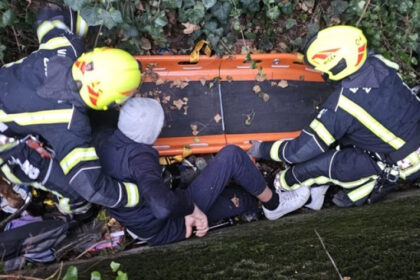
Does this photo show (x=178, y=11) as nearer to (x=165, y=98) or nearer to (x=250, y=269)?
(x=165, y=98)

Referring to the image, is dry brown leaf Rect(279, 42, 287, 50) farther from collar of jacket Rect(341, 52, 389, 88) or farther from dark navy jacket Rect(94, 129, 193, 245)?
dark navy jacket Rect(94, 129, 193, 245)

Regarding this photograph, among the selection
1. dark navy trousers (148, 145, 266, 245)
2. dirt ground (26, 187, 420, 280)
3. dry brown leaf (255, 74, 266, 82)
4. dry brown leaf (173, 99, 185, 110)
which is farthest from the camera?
dry brown leaf (255, 74, 266, 82)

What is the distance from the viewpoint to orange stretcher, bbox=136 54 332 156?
4.21 meters

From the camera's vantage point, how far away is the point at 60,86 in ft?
9.18

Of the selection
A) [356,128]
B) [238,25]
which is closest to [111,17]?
[238,25]

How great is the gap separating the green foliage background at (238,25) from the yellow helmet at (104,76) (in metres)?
0.67

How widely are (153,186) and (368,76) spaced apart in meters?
1.77

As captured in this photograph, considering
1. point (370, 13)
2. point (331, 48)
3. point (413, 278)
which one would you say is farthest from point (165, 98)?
point (413, 278)

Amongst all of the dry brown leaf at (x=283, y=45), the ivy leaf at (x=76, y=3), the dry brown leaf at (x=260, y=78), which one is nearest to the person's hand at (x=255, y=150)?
the dry brown leaf at (x=260, y=78)

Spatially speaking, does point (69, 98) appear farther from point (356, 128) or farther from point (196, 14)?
point (356, 128)

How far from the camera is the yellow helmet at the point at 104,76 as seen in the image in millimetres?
2773

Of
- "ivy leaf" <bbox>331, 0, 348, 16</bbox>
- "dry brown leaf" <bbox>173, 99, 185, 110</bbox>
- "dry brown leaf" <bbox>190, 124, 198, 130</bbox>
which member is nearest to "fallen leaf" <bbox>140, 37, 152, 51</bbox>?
"dry brown leaf" <bbox>173, 99, 185, 110</bbox>

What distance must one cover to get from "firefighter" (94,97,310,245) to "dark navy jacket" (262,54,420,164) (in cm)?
63

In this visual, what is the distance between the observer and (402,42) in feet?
14.1
